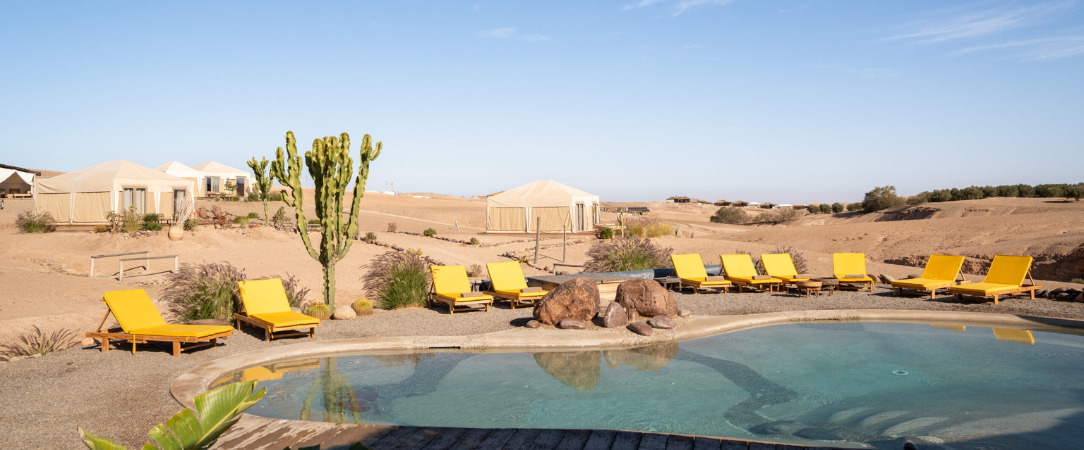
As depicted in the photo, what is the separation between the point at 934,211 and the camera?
31.3m

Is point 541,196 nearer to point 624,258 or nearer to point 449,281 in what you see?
point 624,258

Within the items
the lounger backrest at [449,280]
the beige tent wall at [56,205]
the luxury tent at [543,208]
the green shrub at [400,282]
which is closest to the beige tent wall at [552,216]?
the luxury tent at [543,208]

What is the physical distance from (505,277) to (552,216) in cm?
1736

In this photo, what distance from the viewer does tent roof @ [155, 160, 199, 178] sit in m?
33.7

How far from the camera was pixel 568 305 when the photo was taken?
8953 mm

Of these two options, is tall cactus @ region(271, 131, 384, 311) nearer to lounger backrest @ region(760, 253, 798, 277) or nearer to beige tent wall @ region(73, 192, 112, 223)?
lounger backrest @ region(760, 253, 798, 277)

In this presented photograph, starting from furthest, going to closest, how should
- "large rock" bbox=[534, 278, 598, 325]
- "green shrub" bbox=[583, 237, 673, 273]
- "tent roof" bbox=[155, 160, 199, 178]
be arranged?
"tent roof" bbox=[155, 160, 199, 178] < "green shrub" bbox=[583, 237, 673, 273] < "large rock" bbox=[534, 278, 598, 325]

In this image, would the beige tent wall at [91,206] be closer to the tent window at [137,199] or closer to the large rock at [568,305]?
the tent window at [137,199]

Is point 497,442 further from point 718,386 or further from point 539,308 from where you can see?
point 539,308

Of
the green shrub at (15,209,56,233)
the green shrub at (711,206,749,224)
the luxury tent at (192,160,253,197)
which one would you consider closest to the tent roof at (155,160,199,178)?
the luxury tent at (192,160,253,197)

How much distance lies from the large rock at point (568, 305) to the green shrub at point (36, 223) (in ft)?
62.2

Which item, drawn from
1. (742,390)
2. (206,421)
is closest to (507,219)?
(742,390)

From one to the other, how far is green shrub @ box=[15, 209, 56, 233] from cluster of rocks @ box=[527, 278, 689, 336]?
1892cm

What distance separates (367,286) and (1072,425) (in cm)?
936
